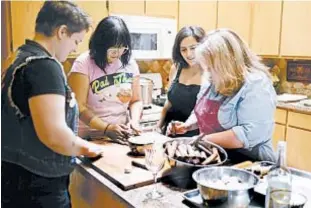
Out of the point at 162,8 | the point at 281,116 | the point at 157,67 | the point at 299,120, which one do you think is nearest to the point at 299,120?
the point at 299,120

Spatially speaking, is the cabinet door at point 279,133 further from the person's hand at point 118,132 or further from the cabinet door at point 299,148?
the person's hand at point 118,132

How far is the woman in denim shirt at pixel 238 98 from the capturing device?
3.33 ft

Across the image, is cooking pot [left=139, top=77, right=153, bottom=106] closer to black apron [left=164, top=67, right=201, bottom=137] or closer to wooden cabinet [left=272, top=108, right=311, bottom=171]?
black apron [left=164, top=67, right=201, bottom=137]

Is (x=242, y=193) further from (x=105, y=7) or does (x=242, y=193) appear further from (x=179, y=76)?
(x=105, y=7)

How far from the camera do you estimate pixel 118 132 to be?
3.87ft

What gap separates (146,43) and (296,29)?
41.5 inches

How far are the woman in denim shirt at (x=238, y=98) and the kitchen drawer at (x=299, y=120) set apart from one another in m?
1.16

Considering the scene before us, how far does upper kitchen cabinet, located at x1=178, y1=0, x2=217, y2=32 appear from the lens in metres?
2.32

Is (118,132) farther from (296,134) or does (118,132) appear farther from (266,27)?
(266,27)

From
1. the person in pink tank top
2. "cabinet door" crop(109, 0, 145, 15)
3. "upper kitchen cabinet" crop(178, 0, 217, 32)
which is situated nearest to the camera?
the person in pink tank top

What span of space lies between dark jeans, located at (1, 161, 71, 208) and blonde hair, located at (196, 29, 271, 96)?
582 millimetres

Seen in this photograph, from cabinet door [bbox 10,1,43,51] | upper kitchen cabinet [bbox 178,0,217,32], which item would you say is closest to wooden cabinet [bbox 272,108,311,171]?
upper kitchen cabinet [bbox 178,0,217,32]

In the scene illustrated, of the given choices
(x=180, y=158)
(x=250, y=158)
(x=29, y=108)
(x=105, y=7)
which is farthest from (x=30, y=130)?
(x=105, y=7)

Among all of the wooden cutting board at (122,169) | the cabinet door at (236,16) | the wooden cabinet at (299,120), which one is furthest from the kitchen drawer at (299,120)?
the wooden cutting board at (122,169)
